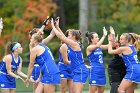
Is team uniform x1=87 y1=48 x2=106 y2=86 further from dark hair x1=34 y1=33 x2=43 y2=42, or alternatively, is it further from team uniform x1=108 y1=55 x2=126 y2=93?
dark hair x1=34 y1=33 x2=43 y2=42

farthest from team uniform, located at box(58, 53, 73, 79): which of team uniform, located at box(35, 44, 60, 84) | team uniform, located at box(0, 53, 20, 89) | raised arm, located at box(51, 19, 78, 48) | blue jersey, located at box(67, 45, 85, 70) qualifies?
team uniform, located at box(35, 44, 60, 84)

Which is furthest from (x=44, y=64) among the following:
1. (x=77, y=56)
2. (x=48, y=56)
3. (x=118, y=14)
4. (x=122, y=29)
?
(x=118, y=14)

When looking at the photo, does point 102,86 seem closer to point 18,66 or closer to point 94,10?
point 18,66

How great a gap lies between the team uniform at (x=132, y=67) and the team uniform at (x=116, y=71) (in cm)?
49

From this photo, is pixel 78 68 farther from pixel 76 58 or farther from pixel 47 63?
pixel 47 63

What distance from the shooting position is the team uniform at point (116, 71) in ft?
48.5

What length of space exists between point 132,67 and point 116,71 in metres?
0.66

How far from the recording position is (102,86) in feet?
50.8

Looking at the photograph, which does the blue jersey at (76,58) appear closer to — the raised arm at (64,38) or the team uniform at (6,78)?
the raised arm at (64,38)

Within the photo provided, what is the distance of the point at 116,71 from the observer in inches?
583

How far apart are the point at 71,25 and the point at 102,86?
2674 cm

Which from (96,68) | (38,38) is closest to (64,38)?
(38,38)

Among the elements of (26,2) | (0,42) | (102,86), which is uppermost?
(26,2)

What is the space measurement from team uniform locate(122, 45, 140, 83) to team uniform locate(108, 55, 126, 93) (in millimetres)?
494
